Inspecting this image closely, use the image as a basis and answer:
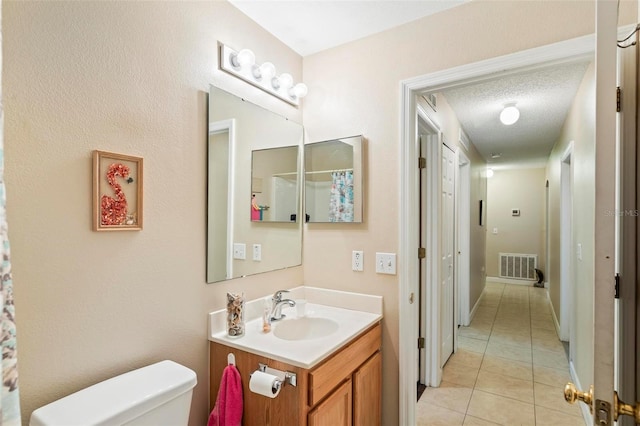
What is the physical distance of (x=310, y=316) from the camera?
1.86 meters

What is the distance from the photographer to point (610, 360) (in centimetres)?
69

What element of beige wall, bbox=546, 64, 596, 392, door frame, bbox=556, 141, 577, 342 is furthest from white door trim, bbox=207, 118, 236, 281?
door frame, bbox=556, 141, 577, 342

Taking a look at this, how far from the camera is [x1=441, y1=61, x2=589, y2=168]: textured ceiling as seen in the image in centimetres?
257

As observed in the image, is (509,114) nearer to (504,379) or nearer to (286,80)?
(286,80)

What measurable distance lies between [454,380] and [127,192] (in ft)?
9.23

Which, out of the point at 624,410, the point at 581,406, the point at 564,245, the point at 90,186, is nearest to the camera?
the point at 624,410

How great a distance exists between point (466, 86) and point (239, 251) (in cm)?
149

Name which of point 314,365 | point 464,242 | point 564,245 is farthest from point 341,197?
point 564,245

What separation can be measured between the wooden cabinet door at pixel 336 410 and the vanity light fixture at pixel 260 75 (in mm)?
1601

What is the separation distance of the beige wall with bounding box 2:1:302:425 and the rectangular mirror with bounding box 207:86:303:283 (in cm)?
7

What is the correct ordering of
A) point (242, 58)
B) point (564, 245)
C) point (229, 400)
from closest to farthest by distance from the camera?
point (229, 400)
point (242, 58)
point (564, 245)

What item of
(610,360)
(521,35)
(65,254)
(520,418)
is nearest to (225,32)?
(65,254)

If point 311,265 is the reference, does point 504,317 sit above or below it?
below

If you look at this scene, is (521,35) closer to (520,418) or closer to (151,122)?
(151,122)
